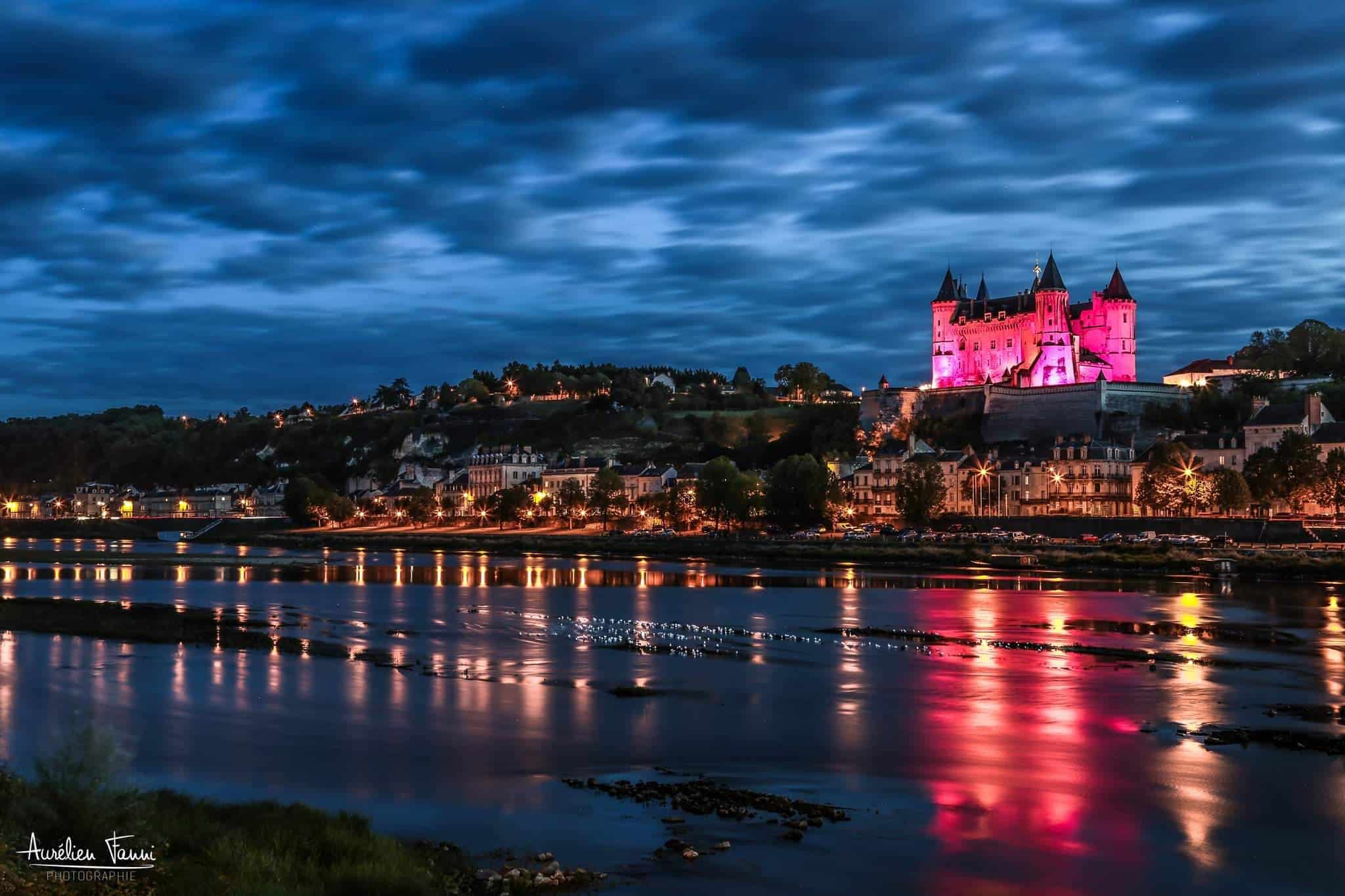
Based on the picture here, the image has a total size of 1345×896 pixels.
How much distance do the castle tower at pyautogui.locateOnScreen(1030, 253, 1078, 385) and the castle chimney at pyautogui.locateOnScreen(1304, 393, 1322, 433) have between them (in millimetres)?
21936

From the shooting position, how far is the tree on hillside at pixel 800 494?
83.5m

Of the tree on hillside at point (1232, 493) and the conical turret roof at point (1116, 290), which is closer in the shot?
the tree on hillside at point (1232, 493)

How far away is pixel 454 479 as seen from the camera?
132875mm

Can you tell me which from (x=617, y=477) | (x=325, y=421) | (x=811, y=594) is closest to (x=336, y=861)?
(x=811, y=594)

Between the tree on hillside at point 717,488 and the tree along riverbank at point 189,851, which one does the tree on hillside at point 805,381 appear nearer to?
the tree on hillside at point 717,488

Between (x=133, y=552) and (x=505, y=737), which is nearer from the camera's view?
(x=505, y=737)

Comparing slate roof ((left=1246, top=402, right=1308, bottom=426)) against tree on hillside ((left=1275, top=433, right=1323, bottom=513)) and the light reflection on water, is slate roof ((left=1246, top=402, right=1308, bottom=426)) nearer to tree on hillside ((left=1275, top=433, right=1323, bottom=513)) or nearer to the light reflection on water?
tree on hillside ((left=1275, top=433, right=1323, bottom=513))

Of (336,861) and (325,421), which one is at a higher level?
(325,421)

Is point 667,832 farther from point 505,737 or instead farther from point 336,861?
point 505,737

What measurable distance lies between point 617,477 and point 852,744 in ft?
276

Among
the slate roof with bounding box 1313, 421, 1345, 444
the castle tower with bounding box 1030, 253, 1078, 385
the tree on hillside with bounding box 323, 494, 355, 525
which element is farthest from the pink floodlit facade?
the tree on hillside with bounding box 323, 494, 355, 525

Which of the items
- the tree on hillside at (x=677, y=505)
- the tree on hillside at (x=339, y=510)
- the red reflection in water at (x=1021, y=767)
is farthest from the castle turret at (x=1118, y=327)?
the red reflection in water at (x=1021, y=767)

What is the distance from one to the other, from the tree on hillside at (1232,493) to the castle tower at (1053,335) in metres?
30.8

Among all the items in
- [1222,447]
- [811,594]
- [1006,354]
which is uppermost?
[1006,354]
